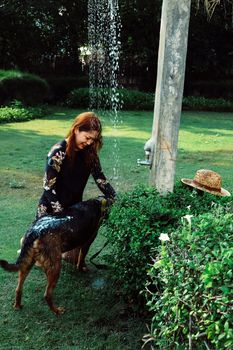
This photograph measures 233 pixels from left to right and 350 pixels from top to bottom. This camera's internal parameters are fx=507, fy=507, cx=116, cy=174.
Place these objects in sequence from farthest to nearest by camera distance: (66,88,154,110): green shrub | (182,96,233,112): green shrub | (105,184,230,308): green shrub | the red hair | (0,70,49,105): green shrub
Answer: (182,96,233,112): green shrub, (66,88,154,110): green shrub, (0,70,49,105): green shrub, the red hair, (105,184,230,308): green shrub

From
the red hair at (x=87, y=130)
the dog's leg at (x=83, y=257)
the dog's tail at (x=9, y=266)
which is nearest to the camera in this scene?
the dog's tail at (x=9, y=266)

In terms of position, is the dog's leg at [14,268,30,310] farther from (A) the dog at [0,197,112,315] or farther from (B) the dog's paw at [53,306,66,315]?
(B) the dog's paw at [53,306,66,315]

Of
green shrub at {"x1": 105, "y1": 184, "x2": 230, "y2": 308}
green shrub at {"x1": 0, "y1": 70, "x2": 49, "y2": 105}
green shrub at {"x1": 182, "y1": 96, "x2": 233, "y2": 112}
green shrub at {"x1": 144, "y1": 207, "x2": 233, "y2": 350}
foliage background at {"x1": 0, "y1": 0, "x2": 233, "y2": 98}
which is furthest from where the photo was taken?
foliage background at {"x1": 0, "y1": 0, "x2": 233, "y2": 98}

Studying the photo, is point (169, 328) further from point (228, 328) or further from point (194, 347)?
point (228, 328)

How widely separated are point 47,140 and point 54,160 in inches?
293

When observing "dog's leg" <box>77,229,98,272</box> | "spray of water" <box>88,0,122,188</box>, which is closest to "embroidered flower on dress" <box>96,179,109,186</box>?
"dog's leg" <box>77,229,98,272</box>

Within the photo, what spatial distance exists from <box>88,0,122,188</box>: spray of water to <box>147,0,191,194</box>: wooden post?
1229 centimetres

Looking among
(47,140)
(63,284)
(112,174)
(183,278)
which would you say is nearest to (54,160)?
(63,284)

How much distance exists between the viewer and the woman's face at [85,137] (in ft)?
12.7

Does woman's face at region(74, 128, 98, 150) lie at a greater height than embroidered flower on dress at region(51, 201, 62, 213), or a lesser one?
greater

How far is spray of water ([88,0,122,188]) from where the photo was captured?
57.3ft

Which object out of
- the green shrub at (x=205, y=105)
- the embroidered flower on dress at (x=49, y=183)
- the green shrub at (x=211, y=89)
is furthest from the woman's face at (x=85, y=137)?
the green shrub at (x=211, y=89)

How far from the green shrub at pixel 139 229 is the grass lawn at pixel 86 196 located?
0.30 metres

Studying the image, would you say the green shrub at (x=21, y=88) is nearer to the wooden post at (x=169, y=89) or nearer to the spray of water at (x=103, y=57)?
the spray of water at (x=103, y=57)
